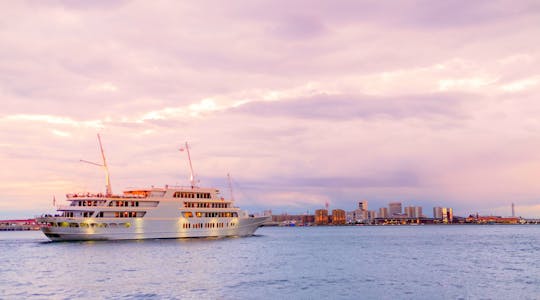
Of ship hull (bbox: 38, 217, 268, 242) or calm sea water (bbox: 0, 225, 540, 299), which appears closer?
calm sea water (bbox: 0, 225, 540, 299)

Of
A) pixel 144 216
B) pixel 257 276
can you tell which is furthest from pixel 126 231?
pixel 257 276

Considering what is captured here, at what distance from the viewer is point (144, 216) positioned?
284 feet

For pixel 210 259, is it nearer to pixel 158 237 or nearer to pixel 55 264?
pixel 55 264

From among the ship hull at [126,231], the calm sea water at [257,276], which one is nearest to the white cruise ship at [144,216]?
the ship hull at [126,231]

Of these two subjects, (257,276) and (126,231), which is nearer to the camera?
(257,276)

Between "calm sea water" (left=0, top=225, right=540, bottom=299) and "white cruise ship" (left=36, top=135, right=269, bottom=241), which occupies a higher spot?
"white cruise ship" (left=36, top=135, right=269, bottom=241)

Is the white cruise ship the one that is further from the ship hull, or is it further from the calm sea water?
the calm sea water

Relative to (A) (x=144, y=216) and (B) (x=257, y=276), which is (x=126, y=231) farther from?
(B) (x=257, y=276)

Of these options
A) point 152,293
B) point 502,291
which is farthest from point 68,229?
point 502,291

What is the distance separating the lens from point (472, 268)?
51.5 metres

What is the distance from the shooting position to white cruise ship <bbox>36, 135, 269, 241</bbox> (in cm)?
8200

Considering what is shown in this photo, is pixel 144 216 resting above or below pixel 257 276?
above

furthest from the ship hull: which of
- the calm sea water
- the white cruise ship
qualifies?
the calm sea water

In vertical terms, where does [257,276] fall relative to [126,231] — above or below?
below
